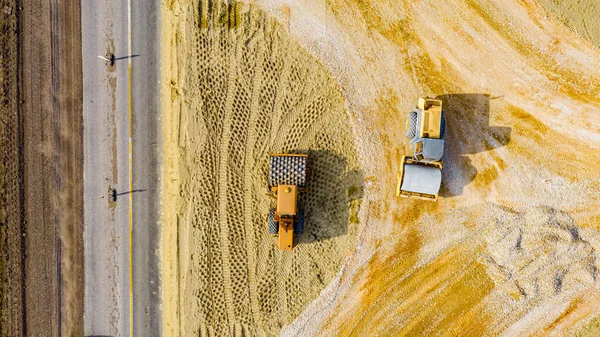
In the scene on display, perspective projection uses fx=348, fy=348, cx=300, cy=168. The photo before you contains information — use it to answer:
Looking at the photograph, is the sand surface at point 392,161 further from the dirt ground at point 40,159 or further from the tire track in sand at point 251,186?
the dirt ground at point 40,159

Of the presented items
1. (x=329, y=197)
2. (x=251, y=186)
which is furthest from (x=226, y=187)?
(x=329, y=197)

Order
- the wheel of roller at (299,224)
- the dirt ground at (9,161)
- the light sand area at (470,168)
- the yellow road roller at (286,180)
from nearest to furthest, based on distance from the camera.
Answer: the yellow road roller at (286,180)
the wheel of roller at (299,224)
the light sand area at (470,168)
the dirt ground at (9,161)

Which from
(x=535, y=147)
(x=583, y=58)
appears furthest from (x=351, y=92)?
(x=583, y=58)

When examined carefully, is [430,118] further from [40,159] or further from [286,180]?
[40,159]

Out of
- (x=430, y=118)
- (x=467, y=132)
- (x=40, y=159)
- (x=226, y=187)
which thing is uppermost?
(x=430, y=118)

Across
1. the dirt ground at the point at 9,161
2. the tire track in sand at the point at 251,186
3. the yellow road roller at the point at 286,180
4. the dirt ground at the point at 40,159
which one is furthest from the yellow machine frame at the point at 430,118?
the dirt ground at the point at 9,161
